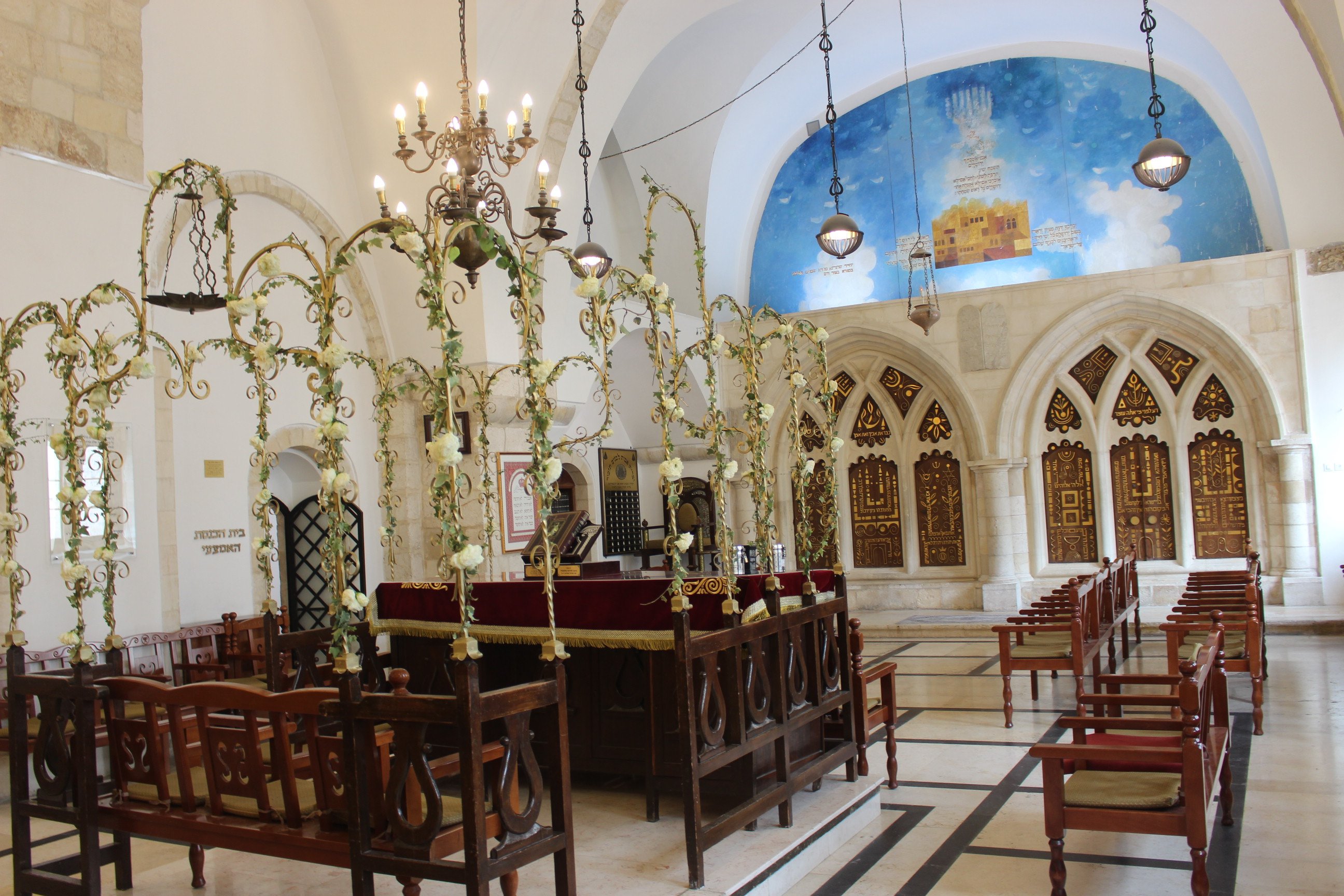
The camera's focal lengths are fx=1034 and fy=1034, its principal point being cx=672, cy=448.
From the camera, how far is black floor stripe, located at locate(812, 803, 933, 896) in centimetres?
383

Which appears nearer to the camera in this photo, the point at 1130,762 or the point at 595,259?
the point at 1130,762

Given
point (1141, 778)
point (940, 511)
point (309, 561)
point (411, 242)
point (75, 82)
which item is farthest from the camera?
point (940, 511)

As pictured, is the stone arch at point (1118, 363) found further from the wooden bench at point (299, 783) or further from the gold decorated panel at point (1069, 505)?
the wooden bench at point (299, 783)

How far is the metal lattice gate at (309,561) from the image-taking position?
8656 millimetres

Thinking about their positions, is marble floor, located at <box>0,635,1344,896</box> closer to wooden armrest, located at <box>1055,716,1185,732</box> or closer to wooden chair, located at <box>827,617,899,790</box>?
wooden chair, located at <box>827,617,899,790</box>

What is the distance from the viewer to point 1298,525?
9.70 m

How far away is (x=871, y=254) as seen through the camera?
39.6 ft

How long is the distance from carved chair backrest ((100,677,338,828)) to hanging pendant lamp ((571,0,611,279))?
3022mm

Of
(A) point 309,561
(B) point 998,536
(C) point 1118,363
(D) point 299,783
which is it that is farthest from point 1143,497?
(D) point 299,783

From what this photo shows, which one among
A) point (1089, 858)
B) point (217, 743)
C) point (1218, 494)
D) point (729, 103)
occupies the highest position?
point (729, 103)

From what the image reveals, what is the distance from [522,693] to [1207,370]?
31.3 ft

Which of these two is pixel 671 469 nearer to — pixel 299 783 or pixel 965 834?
pixel 299 783

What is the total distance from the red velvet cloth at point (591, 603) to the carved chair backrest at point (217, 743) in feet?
3.65

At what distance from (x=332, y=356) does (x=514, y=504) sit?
6.15 metres
